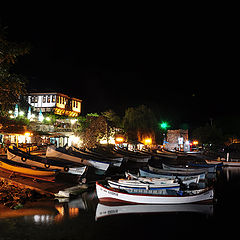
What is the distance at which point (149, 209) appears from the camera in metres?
18.5

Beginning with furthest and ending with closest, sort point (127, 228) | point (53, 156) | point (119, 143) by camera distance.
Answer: point (119, 143) < point (53, 156) < point (127, 228)

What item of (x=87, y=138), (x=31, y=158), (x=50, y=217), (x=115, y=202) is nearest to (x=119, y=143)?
(x=87, y=138)

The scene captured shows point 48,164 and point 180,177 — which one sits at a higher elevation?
point 48,164

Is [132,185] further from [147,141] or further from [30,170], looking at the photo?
[147,141]

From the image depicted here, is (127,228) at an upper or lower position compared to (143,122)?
lower

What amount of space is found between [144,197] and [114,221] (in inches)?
137

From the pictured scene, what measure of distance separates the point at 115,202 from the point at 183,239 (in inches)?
262

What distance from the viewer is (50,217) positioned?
16.0m

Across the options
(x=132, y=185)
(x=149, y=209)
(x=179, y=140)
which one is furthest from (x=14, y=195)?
(x=179, y=140)

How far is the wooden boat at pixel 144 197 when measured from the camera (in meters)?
19.0

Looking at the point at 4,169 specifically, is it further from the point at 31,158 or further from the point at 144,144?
the point at 144,144

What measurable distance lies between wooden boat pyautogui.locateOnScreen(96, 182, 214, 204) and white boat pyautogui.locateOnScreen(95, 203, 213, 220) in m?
0.31

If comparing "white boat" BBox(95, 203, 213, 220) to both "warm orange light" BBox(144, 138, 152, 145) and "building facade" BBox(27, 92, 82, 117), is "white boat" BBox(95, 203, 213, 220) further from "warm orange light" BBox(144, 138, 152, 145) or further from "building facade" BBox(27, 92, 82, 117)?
"building facade" BBox(27, 92, 82, 117)

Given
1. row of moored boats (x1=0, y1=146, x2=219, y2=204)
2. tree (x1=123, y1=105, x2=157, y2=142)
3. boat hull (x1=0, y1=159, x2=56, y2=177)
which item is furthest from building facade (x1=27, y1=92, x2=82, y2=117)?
boat hull (x1=0, y1=159, x2=56, y2=177)
